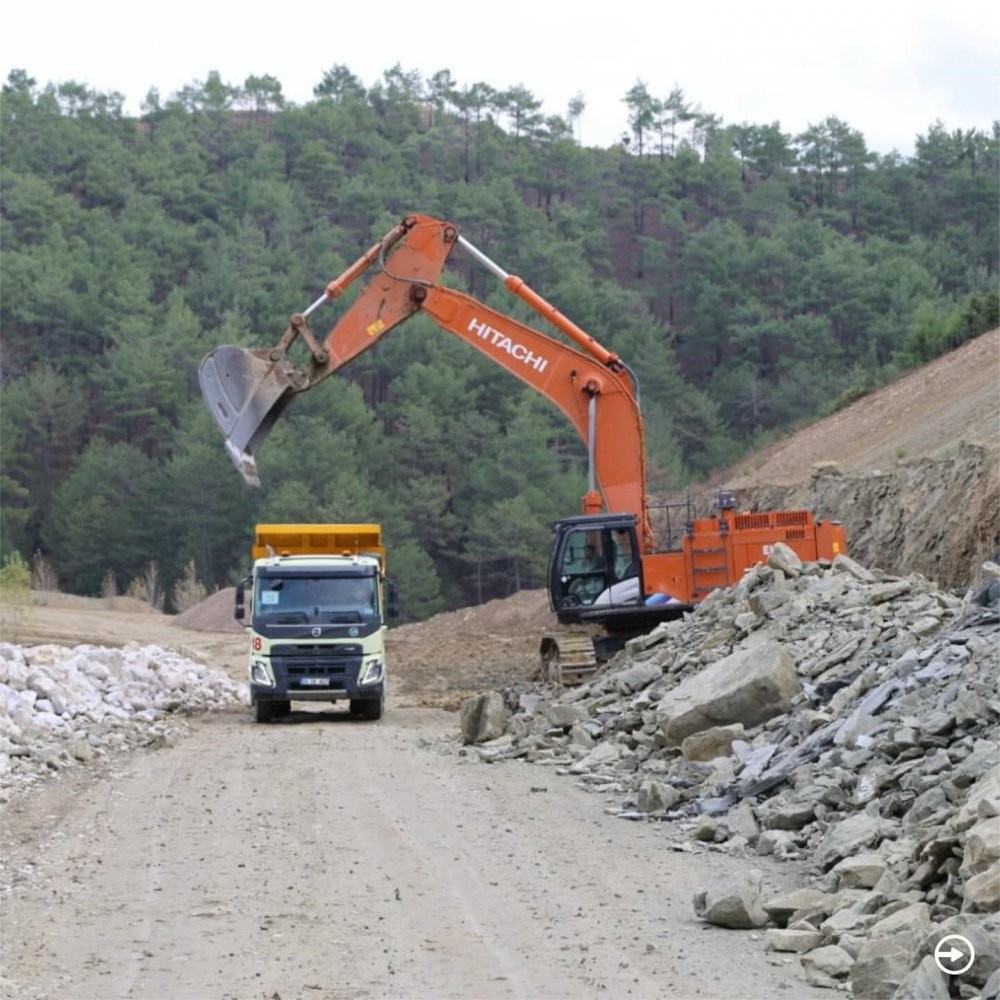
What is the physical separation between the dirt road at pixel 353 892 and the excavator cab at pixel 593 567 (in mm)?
6327

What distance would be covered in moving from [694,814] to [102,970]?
6.13 meters

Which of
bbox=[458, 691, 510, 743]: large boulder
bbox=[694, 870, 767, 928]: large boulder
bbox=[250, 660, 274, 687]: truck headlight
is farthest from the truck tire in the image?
bbox=[694, 870, 767, 928]: large boulder

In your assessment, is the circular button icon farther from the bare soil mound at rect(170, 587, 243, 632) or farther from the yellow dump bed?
the bare soil mound at rect(170, 587, 243, 632)

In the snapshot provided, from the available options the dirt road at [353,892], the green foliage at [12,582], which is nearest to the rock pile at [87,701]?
the dirt road at [353,892]

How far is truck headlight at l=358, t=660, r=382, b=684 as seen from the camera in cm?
2220

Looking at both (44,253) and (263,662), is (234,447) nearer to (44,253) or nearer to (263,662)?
(263,662)

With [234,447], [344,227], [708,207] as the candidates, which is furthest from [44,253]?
[234,447]

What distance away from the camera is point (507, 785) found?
15648mm

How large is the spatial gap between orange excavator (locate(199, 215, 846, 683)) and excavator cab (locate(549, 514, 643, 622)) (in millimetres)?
14

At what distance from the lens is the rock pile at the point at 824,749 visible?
28.6ft

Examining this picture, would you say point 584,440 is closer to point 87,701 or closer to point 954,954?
point 87,701

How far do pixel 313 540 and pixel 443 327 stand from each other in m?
3.78

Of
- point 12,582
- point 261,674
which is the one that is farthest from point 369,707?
point 12,582

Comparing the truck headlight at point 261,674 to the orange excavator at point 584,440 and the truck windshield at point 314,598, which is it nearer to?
the truck windshield at point 314,598
